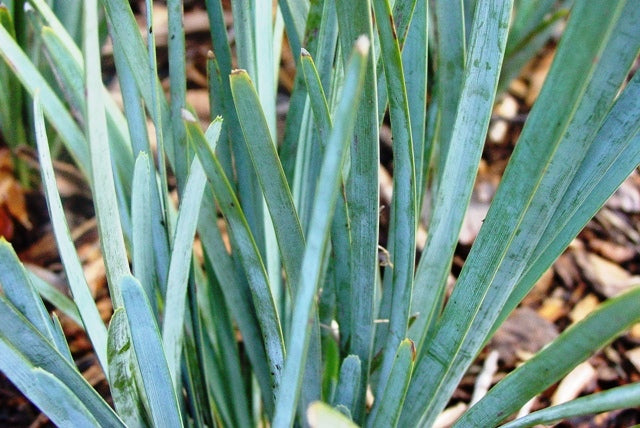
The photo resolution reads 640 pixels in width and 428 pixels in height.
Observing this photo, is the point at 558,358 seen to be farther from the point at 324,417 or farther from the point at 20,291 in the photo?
the point at 20,291

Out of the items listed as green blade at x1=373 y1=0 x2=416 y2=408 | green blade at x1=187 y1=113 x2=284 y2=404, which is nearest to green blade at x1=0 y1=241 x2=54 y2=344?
green blade at x1=187 y1=113 x2=284 y2=404

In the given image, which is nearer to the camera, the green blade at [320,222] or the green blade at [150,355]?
the green blade at [320,222]

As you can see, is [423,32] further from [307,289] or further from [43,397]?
[43,397]

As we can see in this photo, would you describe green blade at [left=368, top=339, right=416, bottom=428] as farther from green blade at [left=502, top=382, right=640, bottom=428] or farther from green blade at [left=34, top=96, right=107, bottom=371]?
green blade at [left=34, top=96, right=107, bottom=371]

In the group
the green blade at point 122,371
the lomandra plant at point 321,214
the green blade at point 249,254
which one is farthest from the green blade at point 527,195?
the green blade at point 122,371

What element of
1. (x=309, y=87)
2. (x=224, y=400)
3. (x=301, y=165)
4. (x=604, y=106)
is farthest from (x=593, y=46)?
(x=224, y=400)

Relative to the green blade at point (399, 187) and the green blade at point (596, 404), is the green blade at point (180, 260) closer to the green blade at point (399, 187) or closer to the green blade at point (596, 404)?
the green blade at point (399, 187)

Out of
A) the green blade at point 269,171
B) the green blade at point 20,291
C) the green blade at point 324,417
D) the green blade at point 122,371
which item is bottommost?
the green blade at point 122,371

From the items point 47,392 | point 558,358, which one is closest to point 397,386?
point 558,358
